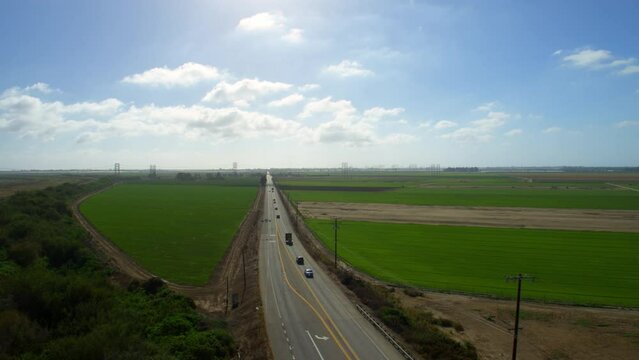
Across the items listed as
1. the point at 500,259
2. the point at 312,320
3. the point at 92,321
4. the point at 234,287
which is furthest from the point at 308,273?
the point at 500,259

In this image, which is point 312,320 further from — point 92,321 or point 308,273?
point 92,321

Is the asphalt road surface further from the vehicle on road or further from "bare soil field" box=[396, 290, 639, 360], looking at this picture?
"bare soil field" box=[396, 290, 639, 360]

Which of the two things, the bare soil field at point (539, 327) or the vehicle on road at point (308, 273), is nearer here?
the bare soil field at point (539, 327)

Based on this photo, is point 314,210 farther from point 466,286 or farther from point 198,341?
point 198,341

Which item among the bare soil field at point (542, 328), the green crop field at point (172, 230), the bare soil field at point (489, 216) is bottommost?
the bare soil field at point (542, 328)

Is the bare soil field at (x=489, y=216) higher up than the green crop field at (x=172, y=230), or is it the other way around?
the bare soil field at (x=489, y=216)

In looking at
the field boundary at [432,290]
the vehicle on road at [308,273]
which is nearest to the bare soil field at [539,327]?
the field boundary at [432,290]

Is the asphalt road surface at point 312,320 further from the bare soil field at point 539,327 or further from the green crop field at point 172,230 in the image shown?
the green crop field at point 172,230
